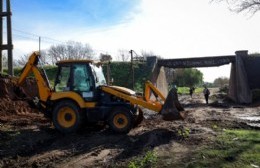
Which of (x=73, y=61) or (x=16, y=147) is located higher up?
(x=73, y=61)

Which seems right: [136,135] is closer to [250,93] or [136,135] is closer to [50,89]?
[50,89]

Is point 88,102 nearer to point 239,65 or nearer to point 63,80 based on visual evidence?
point 63,80

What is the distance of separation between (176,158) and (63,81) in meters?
6.35

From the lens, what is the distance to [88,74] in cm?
1370

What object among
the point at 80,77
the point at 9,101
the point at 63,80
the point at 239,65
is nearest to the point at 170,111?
the point at 80,77

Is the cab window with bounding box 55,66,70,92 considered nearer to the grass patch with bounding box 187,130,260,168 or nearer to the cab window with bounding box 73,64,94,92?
the cab window with bounding box 73,64,94,92

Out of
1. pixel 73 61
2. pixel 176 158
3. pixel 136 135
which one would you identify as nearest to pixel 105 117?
pixel 136 135

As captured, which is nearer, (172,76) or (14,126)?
(14,126)

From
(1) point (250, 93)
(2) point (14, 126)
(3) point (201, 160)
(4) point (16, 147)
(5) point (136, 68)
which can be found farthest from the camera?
(5) point (136, 68)

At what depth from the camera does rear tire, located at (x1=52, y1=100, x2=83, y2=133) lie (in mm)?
13623

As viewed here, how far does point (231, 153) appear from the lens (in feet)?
31.0

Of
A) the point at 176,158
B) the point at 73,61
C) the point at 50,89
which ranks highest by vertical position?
the point at 73,61

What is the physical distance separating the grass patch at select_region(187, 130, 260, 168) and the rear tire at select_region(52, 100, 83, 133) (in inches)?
208

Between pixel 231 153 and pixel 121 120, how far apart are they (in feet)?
16.4
